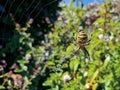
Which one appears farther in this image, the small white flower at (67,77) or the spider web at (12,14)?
the spider web at (12,14)

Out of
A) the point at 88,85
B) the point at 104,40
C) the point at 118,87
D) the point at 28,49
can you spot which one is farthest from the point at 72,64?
the point at 28,49

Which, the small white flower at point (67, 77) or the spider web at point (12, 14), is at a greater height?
the spider web at point (12, 14)

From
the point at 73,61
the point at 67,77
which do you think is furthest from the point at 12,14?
the point at 73,61

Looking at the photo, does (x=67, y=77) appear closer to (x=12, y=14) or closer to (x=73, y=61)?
(x=73, y=61)

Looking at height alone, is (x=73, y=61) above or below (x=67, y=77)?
above

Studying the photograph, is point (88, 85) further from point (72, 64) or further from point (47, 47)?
point (47, 47)

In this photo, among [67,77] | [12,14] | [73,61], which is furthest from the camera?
[12,14]

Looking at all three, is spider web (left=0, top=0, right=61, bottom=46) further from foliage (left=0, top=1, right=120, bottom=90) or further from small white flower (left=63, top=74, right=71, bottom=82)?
small white flower (left=63, top=74, right=71, bottom=82)

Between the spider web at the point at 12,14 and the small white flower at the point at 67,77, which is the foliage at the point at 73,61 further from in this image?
the spider web at the point at 12,14

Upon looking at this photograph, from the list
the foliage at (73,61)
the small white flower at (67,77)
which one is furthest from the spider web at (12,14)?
the small white flower at (67,77)
